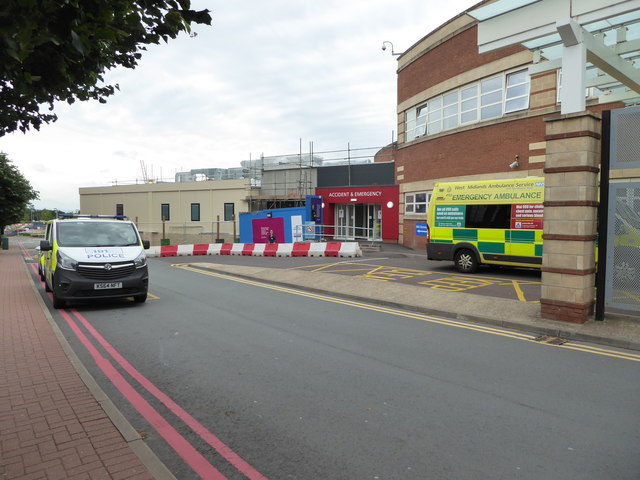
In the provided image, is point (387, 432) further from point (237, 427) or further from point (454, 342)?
point (454, 342)

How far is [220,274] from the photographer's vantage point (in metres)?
15.9

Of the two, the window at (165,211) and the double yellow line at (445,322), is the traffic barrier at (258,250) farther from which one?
the window at (165,211)

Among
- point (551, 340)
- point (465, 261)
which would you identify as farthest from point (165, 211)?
point (551, 340)

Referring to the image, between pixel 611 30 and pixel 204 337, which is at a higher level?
pixel 611 30

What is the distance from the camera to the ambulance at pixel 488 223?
40.7 feet

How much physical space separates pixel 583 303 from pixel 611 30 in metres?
5.54

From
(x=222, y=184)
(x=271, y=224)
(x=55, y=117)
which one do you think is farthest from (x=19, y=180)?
(x=55, y=117)

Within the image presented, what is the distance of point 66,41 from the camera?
2752mm

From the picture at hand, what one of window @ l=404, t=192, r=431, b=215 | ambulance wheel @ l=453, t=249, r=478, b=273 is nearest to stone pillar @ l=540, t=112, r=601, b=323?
ambulance wheel @ l=453, t=249, r=478, b=273

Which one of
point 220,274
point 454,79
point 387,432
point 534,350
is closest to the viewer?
point 387,432

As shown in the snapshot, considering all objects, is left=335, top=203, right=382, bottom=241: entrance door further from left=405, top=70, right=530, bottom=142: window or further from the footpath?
the footpath

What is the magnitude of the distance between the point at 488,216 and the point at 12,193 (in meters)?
28.9

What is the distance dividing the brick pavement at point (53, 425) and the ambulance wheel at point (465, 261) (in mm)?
11212

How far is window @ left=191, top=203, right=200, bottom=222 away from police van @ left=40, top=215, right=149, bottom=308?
29226mm
